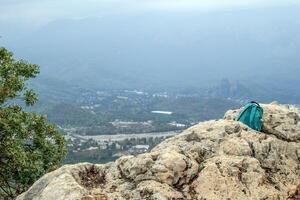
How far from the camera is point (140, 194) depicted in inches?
459

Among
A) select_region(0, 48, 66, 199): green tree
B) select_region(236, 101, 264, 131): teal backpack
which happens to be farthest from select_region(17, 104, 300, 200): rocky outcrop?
select_region(0, 48, 66, 199): green tree

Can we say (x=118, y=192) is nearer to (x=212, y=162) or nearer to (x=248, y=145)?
(x=212, y=162)

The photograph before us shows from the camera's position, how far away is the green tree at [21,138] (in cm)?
2111

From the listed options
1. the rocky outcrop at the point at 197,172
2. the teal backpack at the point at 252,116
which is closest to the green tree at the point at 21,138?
the rocky outcrop at the point at 197,172

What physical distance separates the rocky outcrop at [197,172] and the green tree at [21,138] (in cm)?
839

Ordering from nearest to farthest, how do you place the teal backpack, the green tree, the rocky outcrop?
the rocky outcrop
the teal backpack
the green tree

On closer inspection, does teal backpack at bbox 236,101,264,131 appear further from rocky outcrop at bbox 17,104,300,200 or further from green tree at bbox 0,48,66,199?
green tree at bbox 0,48,66,199

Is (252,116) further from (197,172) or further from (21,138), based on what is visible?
(21,138)

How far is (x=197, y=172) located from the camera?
1242 centimetres

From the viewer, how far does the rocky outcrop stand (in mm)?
11836

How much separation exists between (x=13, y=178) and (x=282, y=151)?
41.2 ft

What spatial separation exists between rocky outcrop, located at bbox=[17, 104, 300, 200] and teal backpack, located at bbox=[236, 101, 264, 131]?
33.4 inches

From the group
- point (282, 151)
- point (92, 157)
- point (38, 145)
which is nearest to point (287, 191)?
point (282, 151)

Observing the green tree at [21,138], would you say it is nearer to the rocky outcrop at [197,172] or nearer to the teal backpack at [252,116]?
the rocky outcrop at [197,172]
